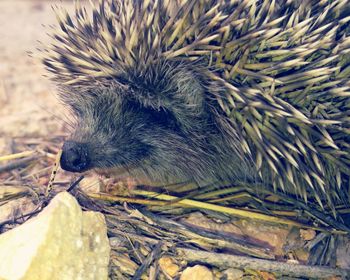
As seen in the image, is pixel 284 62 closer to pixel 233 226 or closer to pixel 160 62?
pixel 160 62

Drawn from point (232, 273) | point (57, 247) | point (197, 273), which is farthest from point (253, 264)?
point (57, 247)

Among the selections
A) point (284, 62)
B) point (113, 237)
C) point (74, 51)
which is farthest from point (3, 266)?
point (284, 62)

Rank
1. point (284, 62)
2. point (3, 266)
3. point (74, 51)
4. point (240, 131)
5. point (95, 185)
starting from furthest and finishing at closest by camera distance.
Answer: point (95, 185) < point (74, 51) < point (240, 131) < point (284, 62) < point (3, 266)

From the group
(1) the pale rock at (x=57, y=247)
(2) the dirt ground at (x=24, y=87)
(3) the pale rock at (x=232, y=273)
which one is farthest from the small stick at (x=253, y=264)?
(2) the dirt ground at (x=24, y=87)

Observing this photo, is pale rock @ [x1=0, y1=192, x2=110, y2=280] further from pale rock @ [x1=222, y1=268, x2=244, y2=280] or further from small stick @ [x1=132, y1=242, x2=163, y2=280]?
pale rock @ [x1=222, y1=268, x2=244, y2=280]

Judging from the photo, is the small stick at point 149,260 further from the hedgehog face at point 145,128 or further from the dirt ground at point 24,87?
the dirt ground at point 24,87

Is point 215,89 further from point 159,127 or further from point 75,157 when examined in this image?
point 75,157
